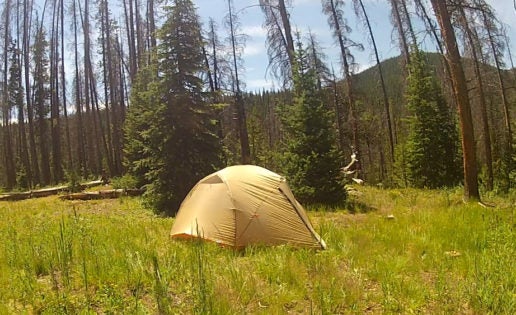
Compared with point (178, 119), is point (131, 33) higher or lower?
higher

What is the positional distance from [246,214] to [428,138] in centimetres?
1604

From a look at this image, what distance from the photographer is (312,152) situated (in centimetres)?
1171

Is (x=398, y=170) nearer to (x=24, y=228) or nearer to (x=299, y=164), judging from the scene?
(x=299, y=164)

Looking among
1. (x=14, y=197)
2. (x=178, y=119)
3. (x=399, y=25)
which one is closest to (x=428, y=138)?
(x=399, y=25)

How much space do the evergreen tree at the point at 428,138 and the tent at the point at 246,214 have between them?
14892 millimetres

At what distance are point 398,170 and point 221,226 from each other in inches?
895

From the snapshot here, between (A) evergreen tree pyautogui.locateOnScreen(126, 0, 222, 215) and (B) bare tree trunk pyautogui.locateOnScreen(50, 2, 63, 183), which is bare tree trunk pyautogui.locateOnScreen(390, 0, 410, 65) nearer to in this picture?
(A) evergreen tree pyautogui.locateOnScreen(126, 0, 222, 215)

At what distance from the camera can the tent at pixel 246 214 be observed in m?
6.55

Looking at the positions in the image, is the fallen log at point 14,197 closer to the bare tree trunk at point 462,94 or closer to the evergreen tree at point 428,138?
the bare tree trunk at point 462,94

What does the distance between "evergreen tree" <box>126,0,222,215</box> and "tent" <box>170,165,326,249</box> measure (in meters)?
4.92

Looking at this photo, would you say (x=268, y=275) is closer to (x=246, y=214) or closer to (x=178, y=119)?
(x=246, y=214)

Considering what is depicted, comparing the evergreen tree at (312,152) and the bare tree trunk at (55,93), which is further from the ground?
the bare tree trunk at (55,93)

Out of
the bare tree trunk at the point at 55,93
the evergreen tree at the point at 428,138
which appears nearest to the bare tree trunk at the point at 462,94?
A: the evergreen tree at the point at 428,138

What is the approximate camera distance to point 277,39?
59.5 ft
